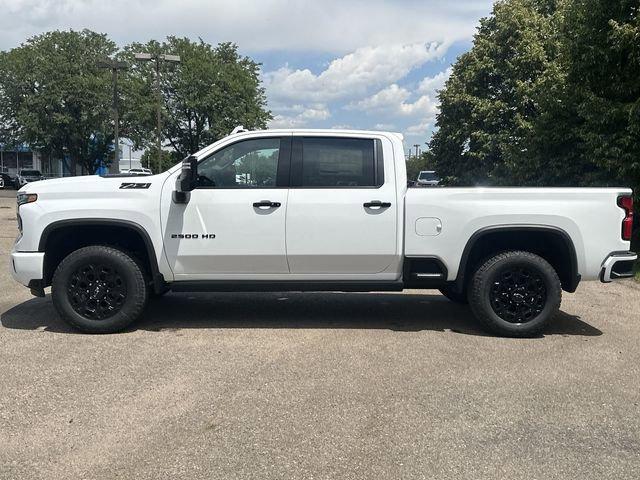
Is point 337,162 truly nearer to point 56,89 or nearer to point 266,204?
point 266,204

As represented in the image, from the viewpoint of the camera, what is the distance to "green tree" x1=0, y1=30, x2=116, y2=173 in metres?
41.2

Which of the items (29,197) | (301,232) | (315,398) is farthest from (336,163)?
(29,197)

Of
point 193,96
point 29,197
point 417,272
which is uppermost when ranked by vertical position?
point 193,96

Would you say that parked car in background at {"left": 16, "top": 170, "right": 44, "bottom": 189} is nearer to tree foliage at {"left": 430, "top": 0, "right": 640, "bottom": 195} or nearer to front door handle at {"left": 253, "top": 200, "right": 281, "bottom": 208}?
tree foliage at {"left": 430, "top": 0, "right": 640, "bottom": 195}

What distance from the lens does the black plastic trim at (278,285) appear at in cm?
570

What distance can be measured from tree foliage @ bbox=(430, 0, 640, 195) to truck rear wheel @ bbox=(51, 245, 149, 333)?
8827 mm

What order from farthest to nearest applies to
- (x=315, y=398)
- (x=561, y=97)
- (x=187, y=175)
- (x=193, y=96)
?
(x=193, y=96)
(x=561, y=97)
(x=187, y=175)
(x=315, y=398)

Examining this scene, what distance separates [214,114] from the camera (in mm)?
38750

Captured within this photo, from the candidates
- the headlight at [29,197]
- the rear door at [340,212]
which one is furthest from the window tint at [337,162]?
the headlight at [29,197]

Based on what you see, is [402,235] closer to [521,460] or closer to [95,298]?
[521,460]

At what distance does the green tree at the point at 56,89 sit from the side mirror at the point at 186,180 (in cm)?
3977

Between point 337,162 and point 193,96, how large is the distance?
34453mm

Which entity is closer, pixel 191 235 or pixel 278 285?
pixel 191 235

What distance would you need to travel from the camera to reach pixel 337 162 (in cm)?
577
